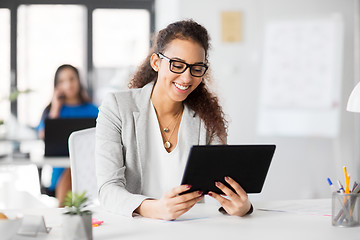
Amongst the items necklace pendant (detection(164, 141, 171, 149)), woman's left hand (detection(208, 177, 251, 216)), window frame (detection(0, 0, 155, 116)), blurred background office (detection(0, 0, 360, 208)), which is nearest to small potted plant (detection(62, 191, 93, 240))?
woman's left hand (detection(208, 177, 251, 216))

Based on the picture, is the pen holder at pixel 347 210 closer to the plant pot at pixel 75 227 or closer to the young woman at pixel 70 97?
the plant pot at pixel 75 227

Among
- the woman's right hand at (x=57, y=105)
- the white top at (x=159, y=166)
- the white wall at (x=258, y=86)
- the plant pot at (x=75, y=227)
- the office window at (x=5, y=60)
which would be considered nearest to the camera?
the plant pot at (x=75, y=227)

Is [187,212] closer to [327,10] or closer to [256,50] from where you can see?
[256,50]

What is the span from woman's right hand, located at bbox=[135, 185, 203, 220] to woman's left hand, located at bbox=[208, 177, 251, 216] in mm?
73

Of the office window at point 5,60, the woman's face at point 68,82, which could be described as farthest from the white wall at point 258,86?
the office window at point 5,60

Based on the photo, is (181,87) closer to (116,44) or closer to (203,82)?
(203,82)

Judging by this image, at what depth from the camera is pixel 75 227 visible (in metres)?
1.28

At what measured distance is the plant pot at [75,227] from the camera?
4.21 feet

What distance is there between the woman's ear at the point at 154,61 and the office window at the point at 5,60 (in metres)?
4.34

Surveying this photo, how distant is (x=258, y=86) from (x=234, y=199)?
3175 mm

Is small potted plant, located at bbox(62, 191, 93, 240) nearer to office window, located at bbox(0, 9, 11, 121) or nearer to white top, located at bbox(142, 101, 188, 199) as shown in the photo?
white top, located at bbox(142, 101, 188, 199)

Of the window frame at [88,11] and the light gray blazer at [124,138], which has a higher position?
the window frame at [88,11]

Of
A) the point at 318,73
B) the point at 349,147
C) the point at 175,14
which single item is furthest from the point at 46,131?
the point at 349,147

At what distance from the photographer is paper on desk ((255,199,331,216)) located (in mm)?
1735
